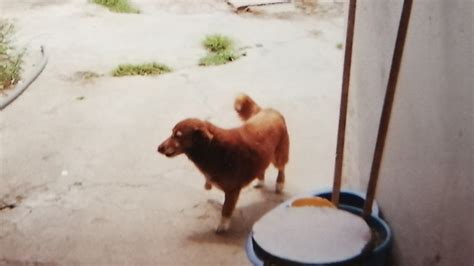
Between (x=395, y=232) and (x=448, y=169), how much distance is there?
630 millimetres

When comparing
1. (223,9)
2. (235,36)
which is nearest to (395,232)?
(235,36)

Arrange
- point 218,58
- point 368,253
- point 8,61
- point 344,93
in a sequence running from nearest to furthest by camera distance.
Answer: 1. point 368,253
2. point 344,93
3. point 8,61
4. point 218,58

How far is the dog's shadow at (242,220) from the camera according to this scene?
3.15 m

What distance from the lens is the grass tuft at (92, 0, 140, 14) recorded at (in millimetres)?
7383

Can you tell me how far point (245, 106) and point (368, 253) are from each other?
146cm

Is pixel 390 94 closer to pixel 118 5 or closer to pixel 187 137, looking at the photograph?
pixel 187 137

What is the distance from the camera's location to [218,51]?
19.7 ft

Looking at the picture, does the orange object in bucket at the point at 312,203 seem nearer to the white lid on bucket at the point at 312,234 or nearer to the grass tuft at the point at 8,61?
the white lid on bucket at the point at 312,234

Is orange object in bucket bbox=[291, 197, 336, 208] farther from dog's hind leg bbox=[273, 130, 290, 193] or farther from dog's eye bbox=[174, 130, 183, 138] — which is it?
Answer: dog's hind leg bbox=[273, 130, 290, 193]

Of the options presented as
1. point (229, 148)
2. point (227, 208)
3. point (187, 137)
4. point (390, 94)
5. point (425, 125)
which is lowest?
point (227, 208)

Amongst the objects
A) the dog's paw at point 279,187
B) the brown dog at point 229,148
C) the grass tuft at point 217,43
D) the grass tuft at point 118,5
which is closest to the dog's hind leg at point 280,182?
the dog's paw at point 279,187

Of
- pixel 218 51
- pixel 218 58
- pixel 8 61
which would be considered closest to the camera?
pixel 8 61

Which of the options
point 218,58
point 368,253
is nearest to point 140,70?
point 218,58

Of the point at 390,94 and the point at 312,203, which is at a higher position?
the point at 390,94
